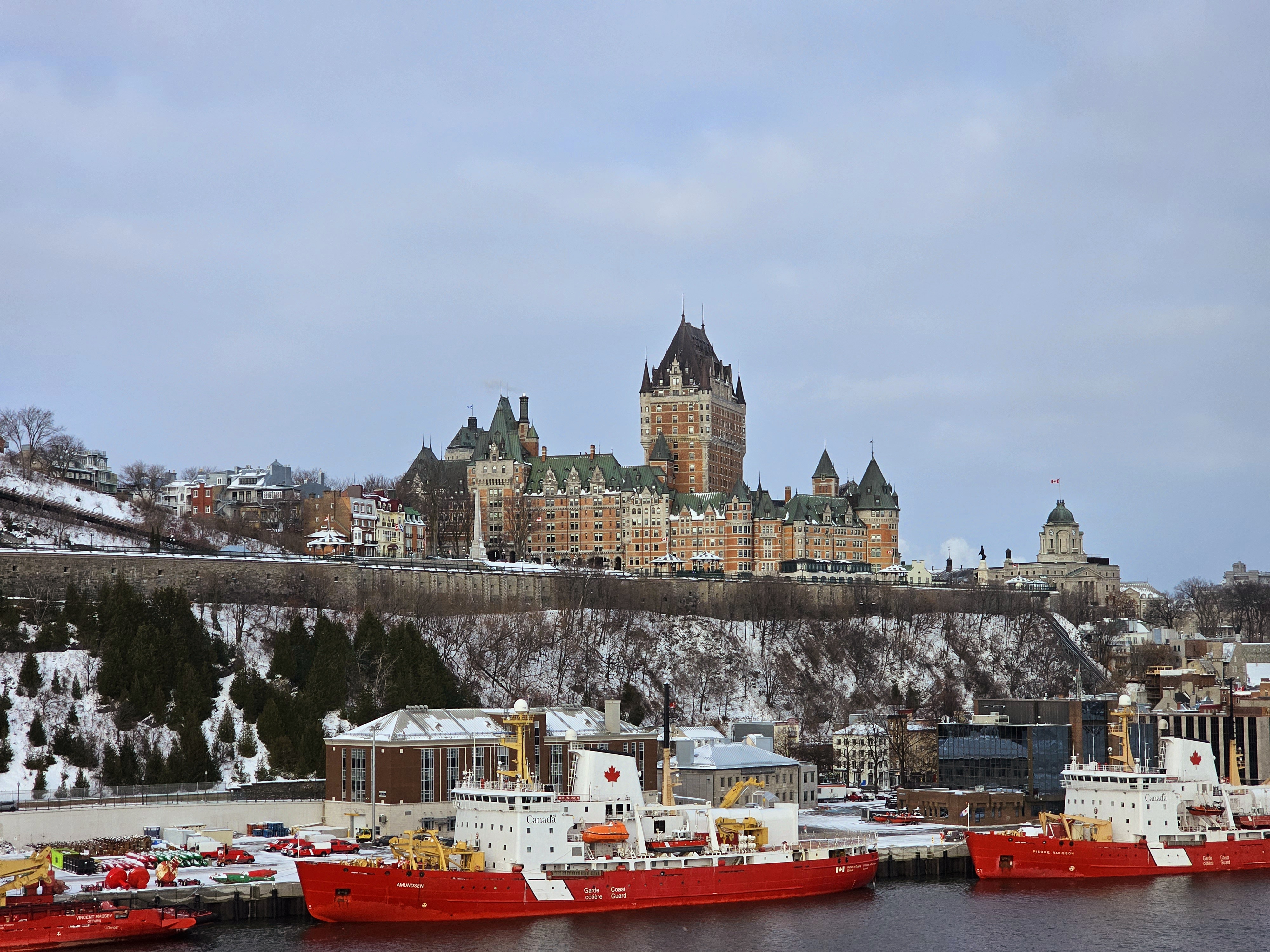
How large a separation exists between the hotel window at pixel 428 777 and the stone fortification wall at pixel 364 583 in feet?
121

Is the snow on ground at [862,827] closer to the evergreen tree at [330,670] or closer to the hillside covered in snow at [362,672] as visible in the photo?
the hillside covered in snow at [362,672]

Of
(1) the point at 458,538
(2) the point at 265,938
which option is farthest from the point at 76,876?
(1) the point at 458,538

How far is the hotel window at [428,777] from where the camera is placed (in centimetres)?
8469

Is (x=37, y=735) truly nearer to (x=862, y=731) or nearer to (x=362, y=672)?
(x=362, y=672)

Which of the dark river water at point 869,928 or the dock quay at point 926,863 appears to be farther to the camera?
the dock quay at point 926,863

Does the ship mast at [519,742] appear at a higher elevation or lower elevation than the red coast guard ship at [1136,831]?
higher

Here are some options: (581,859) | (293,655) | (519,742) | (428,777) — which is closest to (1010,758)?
(428,777)

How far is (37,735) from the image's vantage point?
9262 cm

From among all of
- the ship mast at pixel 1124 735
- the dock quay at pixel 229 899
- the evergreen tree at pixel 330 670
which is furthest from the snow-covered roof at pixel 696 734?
the dock quay at pixel 229 899

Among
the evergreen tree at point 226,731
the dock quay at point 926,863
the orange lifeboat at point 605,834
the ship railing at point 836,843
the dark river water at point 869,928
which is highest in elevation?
the evergreen tree at point 226,731

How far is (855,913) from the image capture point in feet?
230

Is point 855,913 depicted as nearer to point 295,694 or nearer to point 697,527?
point 295,694

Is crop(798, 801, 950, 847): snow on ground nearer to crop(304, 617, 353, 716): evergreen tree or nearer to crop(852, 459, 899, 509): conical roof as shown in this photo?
crop(304, 617, 353, 716): evergreen tree

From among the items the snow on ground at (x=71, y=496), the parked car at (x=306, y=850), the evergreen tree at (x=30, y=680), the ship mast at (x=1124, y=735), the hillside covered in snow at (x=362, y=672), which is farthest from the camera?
the snow on ground at (x=71, y=496)
